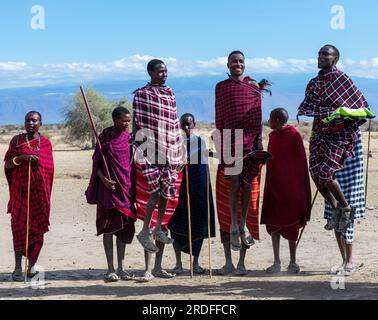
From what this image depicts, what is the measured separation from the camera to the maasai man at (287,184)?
902 cm

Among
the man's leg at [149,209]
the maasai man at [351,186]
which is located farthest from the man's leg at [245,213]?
the maasai man at [351,186]

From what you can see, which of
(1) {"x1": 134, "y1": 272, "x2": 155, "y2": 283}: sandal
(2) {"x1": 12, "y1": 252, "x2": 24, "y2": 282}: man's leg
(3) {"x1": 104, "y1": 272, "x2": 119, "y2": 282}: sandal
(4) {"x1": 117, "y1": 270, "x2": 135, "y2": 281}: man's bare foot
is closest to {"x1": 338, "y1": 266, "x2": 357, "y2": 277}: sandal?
(1) {"x1": 134, "y1": 272, "x2": 155, "y2": 283}: sandal

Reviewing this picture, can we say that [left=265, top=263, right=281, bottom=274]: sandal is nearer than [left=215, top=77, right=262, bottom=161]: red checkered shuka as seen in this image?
No

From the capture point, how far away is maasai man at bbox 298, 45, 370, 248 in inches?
312

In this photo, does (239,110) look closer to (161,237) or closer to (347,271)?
(161,237)

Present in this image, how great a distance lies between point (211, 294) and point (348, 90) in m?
2.76

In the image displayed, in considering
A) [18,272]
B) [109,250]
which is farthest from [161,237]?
[18,272]

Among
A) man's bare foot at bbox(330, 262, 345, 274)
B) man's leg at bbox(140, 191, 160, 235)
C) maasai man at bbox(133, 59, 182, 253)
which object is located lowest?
man's bare foot at bbox(330, 262, 345, 274)

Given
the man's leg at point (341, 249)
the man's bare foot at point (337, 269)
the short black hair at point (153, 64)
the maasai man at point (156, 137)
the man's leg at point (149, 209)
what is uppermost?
the short black hair at point (153, 64)

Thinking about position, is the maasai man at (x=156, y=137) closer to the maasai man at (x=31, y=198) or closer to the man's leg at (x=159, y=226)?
the man's leg at (x=159, y=226)

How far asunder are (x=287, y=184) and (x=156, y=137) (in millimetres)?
1969

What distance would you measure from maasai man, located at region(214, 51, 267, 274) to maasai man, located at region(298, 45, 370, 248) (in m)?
0.59

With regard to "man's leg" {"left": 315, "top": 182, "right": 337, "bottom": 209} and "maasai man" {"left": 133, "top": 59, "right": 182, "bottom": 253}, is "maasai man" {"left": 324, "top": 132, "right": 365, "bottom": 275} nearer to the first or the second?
"man's leg" {"left": 315, "top": 182, "right": 337, "bottom": 209}

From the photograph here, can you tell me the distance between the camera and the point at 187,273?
29.8 feet
